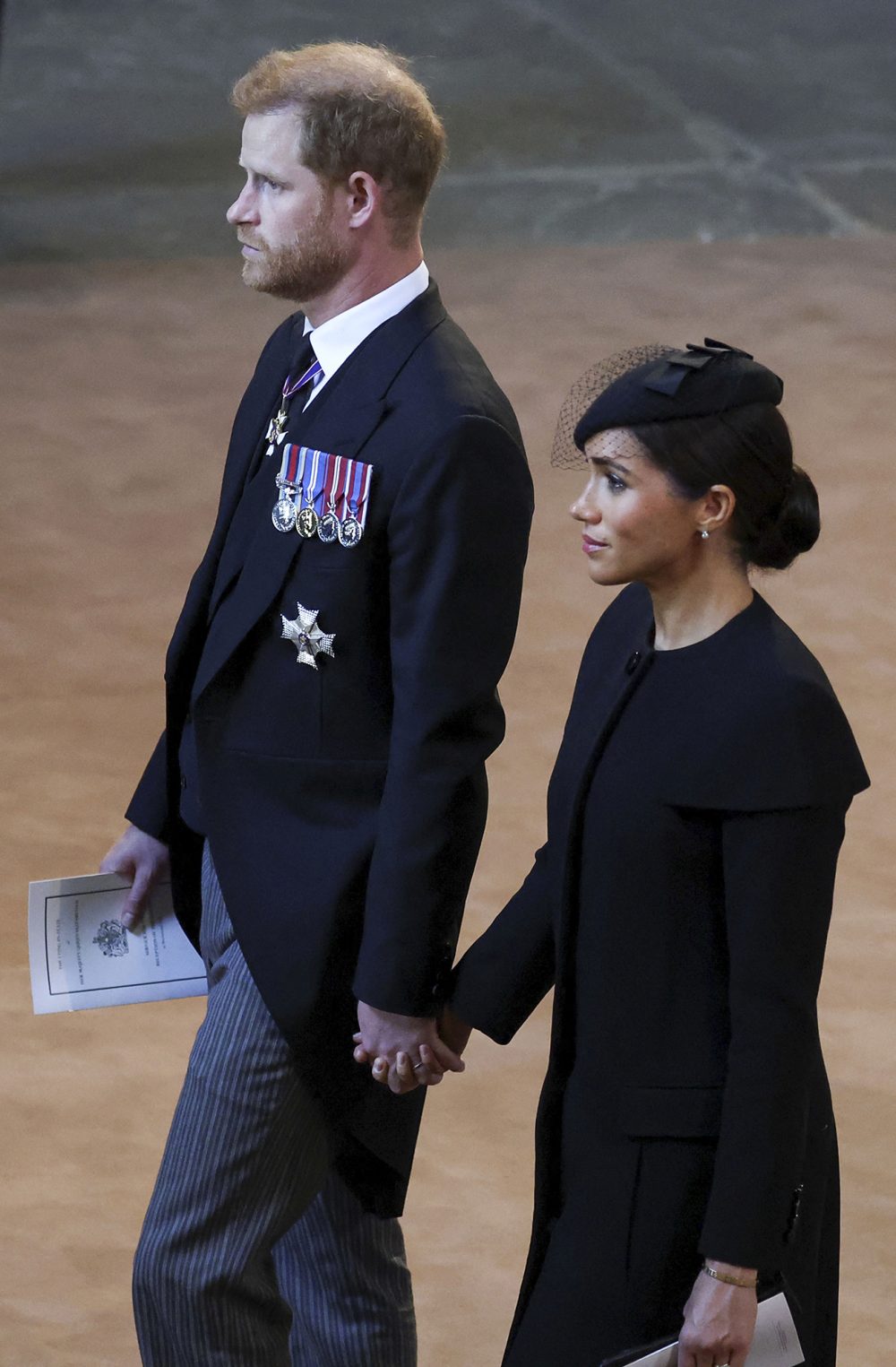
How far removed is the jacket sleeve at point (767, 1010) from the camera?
1.89 metres

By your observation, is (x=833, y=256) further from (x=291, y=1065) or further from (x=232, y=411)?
(x=291, y=1065)

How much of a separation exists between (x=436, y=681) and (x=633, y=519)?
367 mm

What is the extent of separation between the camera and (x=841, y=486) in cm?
627

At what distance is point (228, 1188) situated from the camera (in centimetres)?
A: 231

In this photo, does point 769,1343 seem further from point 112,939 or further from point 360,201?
point 360,201

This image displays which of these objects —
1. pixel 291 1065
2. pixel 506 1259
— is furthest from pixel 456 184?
pixel 291 1065

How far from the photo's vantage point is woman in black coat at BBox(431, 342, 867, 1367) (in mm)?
1919

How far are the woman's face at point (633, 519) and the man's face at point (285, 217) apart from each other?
49 centimetres

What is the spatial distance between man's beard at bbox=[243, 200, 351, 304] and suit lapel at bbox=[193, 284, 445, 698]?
3.7 inches

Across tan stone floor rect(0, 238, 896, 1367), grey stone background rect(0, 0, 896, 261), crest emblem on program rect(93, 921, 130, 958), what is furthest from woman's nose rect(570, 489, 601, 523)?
grey stone background rect(0, 0, 896, 261)

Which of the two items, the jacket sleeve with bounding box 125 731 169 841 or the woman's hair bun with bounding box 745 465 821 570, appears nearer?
the woman's hair bun with bounding box 745 465 821 570

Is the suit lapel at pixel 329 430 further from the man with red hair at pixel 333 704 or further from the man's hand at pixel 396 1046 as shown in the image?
the man's hand at pixel 396 1046

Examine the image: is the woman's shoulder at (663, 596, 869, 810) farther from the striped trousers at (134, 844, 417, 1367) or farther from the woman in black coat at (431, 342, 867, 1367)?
the striped trousers at (134, 844, 417, 1367)

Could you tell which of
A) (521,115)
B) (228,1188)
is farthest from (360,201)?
(521,115)
